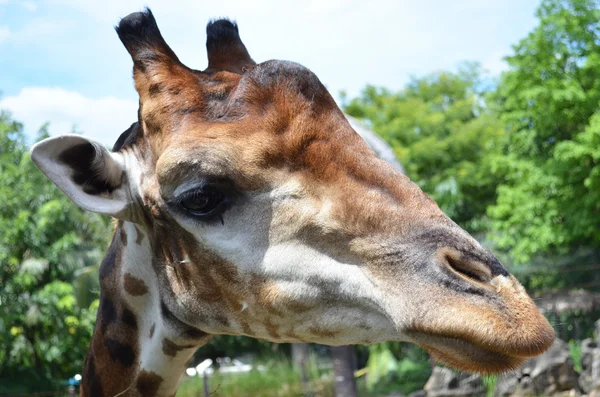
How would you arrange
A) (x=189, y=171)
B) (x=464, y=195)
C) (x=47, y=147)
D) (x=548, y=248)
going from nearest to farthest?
(x=189, y=171) → (x=47, y=147) → (x=548, y=248) → (x=464, y=195)

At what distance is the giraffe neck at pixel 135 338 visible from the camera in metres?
2.74

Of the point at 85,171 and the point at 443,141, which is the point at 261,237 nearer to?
the point at 85,171

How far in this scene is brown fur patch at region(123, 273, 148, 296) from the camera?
2.78m

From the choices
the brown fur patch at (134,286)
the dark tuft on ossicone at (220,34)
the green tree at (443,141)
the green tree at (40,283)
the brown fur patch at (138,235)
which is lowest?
the brown fur patch at (134,286)

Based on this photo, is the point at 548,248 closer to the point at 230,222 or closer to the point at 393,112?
the point at 393,112

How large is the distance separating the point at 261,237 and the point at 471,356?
826mm

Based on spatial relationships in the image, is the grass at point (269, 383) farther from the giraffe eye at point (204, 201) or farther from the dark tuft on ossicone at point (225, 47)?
the giraffe eye at point (204, 201)

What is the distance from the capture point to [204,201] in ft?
7.77

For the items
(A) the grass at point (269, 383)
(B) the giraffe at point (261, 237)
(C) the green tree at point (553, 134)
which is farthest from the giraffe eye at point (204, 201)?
(C) the green tree at point (553, 134)

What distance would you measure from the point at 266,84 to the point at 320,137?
321mm

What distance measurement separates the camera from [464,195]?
3138 centimetres

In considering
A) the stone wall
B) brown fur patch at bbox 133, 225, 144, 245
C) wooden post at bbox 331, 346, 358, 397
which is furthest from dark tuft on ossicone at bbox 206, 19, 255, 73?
the stone wall

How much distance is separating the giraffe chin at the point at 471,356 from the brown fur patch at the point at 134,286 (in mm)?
1267

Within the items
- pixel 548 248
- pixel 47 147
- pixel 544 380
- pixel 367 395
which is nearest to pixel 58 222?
pixel 367 395
